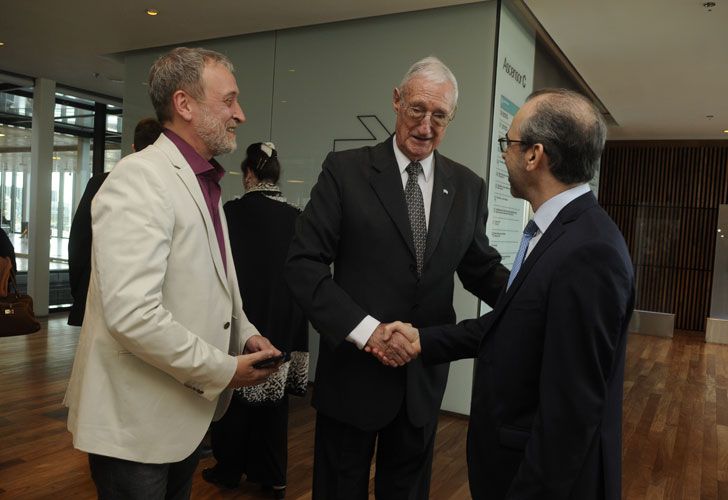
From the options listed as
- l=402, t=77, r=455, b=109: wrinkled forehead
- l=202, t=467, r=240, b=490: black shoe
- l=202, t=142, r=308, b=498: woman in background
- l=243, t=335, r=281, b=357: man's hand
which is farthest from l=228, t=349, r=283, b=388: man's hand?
l=202, t=467, r=240, b=490: black shoe

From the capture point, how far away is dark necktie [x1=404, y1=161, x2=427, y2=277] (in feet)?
6.36

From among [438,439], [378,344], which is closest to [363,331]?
[378,344]

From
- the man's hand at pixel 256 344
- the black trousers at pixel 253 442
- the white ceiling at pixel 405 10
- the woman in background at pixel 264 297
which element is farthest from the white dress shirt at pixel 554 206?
the white ceiling at pixel 405 10

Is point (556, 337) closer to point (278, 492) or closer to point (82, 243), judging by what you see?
point (278, 492)

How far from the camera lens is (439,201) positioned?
1.99 metres

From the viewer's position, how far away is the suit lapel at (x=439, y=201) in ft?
6.38

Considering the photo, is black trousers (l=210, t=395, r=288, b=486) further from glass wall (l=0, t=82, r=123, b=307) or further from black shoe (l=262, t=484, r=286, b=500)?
glass wall (l=0, t=82, r=123, b=307)

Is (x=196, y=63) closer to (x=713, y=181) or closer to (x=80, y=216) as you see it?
(x=80, y=216)

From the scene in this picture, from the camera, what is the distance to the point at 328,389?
6.34ft

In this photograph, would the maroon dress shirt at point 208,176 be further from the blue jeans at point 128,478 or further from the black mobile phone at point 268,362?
the blue jeans at point 128,478

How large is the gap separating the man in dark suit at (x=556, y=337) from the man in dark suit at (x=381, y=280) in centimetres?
42

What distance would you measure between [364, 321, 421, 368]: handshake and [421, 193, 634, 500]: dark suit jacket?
358mm

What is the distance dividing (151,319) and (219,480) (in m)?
2.31

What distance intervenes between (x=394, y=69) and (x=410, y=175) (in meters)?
3.40
